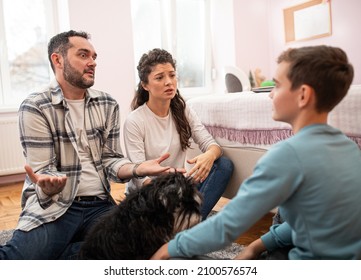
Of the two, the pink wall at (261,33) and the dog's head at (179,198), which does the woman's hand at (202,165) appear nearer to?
the dog's head at (179,198)

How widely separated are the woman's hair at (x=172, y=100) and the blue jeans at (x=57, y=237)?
519 millimetres

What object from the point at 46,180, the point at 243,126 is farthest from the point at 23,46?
the point at 46,180

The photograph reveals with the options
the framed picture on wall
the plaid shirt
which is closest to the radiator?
the plaid shirt

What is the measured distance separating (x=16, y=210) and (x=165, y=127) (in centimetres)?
133

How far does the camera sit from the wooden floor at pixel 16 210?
5.68 feet

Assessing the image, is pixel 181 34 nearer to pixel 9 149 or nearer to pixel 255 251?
pixel 9 149

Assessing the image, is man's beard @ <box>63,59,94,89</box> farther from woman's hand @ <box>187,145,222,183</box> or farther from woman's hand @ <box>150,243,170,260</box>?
woman's hand @ <box>150,243,170,260</box>

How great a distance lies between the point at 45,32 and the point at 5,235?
7.62 feet

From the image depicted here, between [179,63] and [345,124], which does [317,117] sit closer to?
[345,124]

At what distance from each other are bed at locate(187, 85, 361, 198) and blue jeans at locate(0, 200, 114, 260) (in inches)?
26.3
